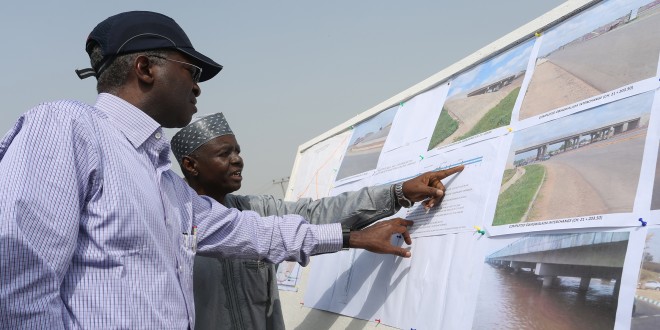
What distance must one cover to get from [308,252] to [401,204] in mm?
449

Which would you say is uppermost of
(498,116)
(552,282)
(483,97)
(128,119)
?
(483,97)

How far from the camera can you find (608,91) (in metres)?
1.71

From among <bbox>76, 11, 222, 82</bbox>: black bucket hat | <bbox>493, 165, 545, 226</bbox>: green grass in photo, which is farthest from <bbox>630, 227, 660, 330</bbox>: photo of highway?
<bbox>76, 11, 222, 82</bbox>: black bucket hat

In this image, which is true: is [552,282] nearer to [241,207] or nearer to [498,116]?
[498,116]

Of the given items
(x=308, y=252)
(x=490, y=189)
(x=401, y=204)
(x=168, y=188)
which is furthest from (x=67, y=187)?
(x=401, y=204)

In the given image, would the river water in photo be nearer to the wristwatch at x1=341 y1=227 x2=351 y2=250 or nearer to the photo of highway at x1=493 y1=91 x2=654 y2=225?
the photo of highway at x1=493 y1=91 x2=654 y2=225

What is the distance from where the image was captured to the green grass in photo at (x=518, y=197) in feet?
6.00

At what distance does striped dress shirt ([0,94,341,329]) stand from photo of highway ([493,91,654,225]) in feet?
3.33

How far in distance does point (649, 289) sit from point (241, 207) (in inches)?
74.8

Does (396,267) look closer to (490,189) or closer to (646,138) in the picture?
(490,189)

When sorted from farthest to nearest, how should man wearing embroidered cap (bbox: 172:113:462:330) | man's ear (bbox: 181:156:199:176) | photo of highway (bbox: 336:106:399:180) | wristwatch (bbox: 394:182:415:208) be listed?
photo of highway (bbox: 336:106:399:180), man's ear (bbox: 181:156:199:176), man wearing embroidered cap (bbox: 172:113:462:330), wristwatch (bbox: 394:182:415:208)

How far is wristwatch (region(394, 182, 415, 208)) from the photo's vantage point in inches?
94.3

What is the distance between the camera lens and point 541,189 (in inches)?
71.6

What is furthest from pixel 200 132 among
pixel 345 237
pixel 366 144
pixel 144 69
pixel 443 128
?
pixel 144 69
